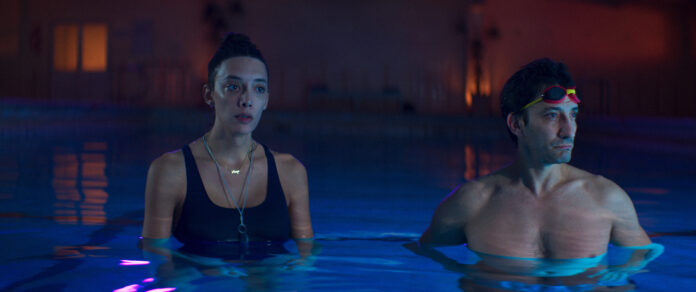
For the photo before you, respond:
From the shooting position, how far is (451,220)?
2.59m

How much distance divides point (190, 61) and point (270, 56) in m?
1.94

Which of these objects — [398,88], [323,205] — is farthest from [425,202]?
[398,88]

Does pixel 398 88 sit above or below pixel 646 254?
above

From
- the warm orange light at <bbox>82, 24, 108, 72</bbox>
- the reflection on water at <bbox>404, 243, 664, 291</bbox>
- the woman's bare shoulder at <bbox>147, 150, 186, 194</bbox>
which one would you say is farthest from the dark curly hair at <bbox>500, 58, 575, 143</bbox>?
the warm orange light at <bbox>82, 24, 108, 72</bbox>

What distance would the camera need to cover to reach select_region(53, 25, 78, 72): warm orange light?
17500 millimetres

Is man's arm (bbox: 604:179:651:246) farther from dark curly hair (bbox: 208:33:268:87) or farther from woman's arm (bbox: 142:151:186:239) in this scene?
woman's arm (bbox: 142:151:186:239)

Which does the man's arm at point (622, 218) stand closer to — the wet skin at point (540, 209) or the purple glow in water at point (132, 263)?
the wet skin at point (540, 209)

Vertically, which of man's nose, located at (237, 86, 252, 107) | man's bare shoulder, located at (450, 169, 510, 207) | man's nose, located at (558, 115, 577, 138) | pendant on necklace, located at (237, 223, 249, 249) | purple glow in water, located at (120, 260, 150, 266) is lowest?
purple glow in water, located at (120, 260, 150, 266)

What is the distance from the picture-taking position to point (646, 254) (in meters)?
2.80

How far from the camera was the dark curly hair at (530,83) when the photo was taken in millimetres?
2354

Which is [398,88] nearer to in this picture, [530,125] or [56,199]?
[56,199]

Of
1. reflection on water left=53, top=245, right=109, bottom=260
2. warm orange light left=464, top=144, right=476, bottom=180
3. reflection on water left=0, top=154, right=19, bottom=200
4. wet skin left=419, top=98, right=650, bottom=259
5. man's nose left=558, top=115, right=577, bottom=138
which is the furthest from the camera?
warm orange light left=464, top=144, right=476, bottom=180

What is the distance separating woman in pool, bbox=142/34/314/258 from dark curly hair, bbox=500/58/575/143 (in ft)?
2.94

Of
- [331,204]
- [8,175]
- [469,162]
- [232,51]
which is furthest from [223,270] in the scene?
[469,162]
